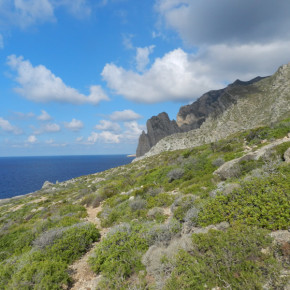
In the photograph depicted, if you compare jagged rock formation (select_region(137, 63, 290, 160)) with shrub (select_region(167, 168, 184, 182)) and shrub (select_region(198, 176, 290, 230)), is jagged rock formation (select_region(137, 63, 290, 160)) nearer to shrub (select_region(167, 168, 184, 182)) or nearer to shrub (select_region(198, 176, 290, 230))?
shrub (select_region(167, 168, 184, 182))

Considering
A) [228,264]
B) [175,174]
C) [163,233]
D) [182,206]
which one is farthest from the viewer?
[175,174]

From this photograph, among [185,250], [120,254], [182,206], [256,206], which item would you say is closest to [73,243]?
[120,254]

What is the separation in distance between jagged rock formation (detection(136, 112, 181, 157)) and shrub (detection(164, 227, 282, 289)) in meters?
164

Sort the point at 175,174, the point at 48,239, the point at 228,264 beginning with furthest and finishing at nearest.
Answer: the point at 175,174, the point at 48,239, the point at 228,264

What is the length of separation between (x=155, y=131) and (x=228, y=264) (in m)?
170

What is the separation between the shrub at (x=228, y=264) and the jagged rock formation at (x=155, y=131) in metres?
164

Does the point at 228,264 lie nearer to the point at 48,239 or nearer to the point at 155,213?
the point at 155,213

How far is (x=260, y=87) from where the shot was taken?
7338 cm

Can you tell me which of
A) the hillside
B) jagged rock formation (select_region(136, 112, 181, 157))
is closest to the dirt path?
the hillside

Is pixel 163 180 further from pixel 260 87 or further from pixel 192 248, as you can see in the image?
pixel 260 87

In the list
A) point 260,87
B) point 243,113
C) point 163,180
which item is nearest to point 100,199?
point 163,180

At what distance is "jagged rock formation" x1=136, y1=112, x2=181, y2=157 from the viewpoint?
17150 centimetres

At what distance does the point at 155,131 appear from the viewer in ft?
567

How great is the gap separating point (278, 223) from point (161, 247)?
325 centimetres
